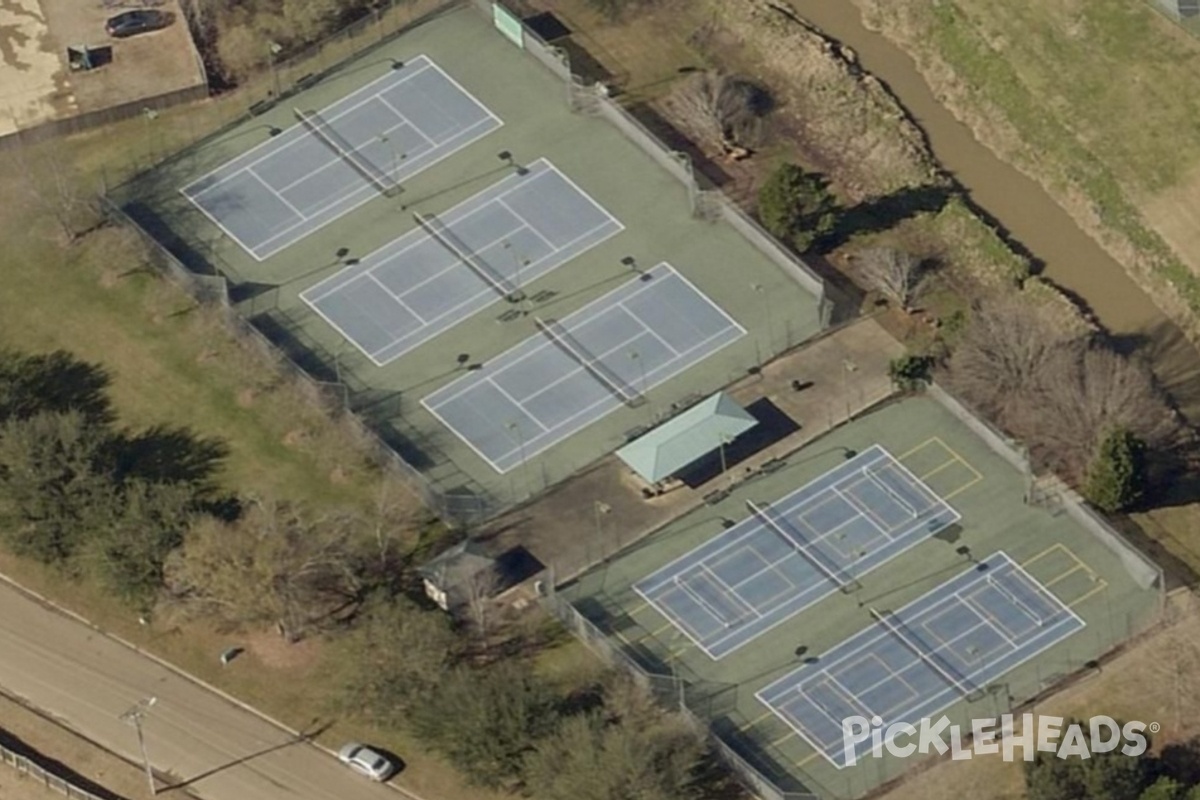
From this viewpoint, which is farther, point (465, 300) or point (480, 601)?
point (465, 300)

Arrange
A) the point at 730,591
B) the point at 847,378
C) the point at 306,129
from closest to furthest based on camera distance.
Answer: the point at 730,591, the point at 847,378, the point at 306,129

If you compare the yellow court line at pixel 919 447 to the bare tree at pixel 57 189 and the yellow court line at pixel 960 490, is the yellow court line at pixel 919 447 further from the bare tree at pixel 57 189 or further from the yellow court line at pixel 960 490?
the bare tree at pixel 57 189

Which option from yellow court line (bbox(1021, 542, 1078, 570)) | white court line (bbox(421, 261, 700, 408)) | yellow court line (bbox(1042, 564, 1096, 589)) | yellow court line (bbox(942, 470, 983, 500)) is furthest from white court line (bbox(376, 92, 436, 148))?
yellow court line (bbox(1042, 564, 1096, 589))

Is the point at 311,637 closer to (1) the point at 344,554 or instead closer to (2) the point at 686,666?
(1) the point at 344,554

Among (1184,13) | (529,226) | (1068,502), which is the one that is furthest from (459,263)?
(1184,13)

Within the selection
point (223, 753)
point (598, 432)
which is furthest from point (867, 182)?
point (223, 753)

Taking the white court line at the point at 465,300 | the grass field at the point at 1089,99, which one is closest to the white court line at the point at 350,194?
the white court line at the point at 465,300

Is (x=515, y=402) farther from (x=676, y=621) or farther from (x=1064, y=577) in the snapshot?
(x=1064, y=577)
